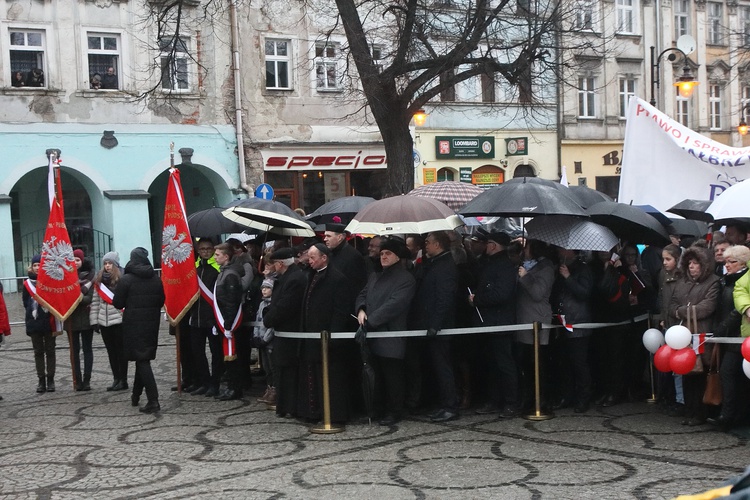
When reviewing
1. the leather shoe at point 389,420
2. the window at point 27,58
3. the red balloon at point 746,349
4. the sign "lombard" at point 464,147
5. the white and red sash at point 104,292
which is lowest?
the leather shoe at point 389,420

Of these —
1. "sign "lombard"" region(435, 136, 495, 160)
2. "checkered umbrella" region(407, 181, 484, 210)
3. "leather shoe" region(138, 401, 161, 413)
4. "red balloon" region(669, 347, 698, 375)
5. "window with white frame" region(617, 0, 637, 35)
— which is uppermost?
"window with white frame" region(617, 0, 637, 35)

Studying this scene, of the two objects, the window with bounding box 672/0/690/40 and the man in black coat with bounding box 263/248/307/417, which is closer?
the man in black coat with bounding box 263/248/307/417

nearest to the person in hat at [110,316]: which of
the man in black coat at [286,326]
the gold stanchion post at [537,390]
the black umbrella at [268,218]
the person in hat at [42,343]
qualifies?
the person in hat at [42,343]

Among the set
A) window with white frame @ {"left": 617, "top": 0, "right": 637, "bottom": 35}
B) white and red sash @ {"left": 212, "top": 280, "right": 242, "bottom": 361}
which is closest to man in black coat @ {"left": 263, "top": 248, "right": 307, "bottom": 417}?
white and red sash @ {"left": 212, "top": 280, "right": 242, "bottom": 361}

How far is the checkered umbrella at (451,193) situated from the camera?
1357cm

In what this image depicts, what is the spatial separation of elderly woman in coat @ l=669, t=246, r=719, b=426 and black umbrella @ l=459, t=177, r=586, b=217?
3.79ft

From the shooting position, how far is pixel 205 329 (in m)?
12.1

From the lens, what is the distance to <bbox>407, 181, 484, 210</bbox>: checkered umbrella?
44.5ft

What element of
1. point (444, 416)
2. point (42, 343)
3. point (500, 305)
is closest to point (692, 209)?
point (500, 305)

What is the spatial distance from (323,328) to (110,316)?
11.9 feet

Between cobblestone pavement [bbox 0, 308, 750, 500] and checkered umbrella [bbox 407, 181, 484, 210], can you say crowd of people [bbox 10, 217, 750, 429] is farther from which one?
checkered umbrella [bbox 407, 181, 484, 210]

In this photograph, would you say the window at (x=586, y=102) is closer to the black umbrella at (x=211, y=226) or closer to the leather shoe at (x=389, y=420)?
the black umbrella at (x=211, y=226)

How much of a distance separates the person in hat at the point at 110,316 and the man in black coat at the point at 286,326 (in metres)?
2.77

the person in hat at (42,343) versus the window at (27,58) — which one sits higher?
the window at (27,58)
